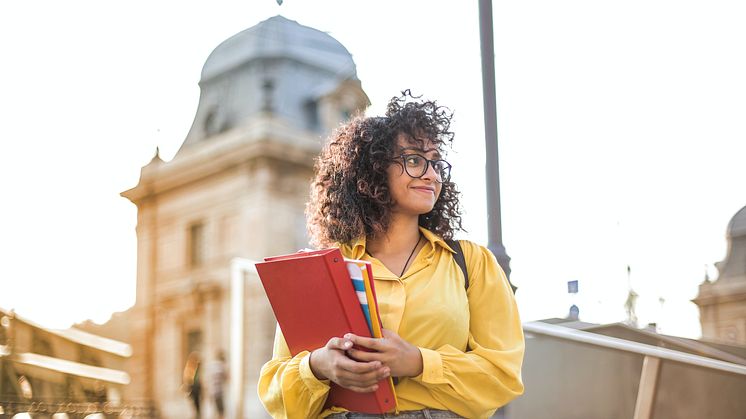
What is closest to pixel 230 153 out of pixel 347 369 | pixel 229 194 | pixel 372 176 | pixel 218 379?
pixel 229 194

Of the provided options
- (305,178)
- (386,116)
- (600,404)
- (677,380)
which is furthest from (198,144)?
(386,116)

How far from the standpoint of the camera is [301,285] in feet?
5.97

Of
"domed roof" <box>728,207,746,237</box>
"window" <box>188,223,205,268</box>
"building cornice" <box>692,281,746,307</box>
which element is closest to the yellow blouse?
"building cornice" <box>692,281,746,307</box>

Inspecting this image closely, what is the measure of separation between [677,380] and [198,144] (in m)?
4.05

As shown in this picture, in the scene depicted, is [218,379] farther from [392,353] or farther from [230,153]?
[392,353]

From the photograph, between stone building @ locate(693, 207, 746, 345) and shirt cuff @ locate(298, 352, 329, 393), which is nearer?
shirt cuff @ locate(298, 352, 329, 393)

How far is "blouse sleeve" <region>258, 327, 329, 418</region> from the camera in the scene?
1.83m

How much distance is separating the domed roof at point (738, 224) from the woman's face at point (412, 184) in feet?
13.9

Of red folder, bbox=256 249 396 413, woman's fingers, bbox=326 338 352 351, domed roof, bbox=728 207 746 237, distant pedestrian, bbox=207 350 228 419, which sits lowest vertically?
distant pedestrian, bbox=207 350 228 419

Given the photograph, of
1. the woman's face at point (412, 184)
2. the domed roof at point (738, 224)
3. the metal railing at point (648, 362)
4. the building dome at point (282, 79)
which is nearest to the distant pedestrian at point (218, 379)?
the building dome at point (282, 79)

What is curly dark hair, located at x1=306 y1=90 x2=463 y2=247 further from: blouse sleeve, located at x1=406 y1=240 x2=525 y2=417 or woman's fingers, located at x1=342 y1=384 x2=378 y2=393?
woman's fingers, located at x1=342 y1=384 x2=378 y2=393

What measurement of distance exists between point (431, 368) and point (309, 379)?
0.26 meters

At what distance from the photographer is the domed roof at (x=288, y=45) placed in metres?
7.19

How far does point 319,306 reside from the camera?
1.81 m
